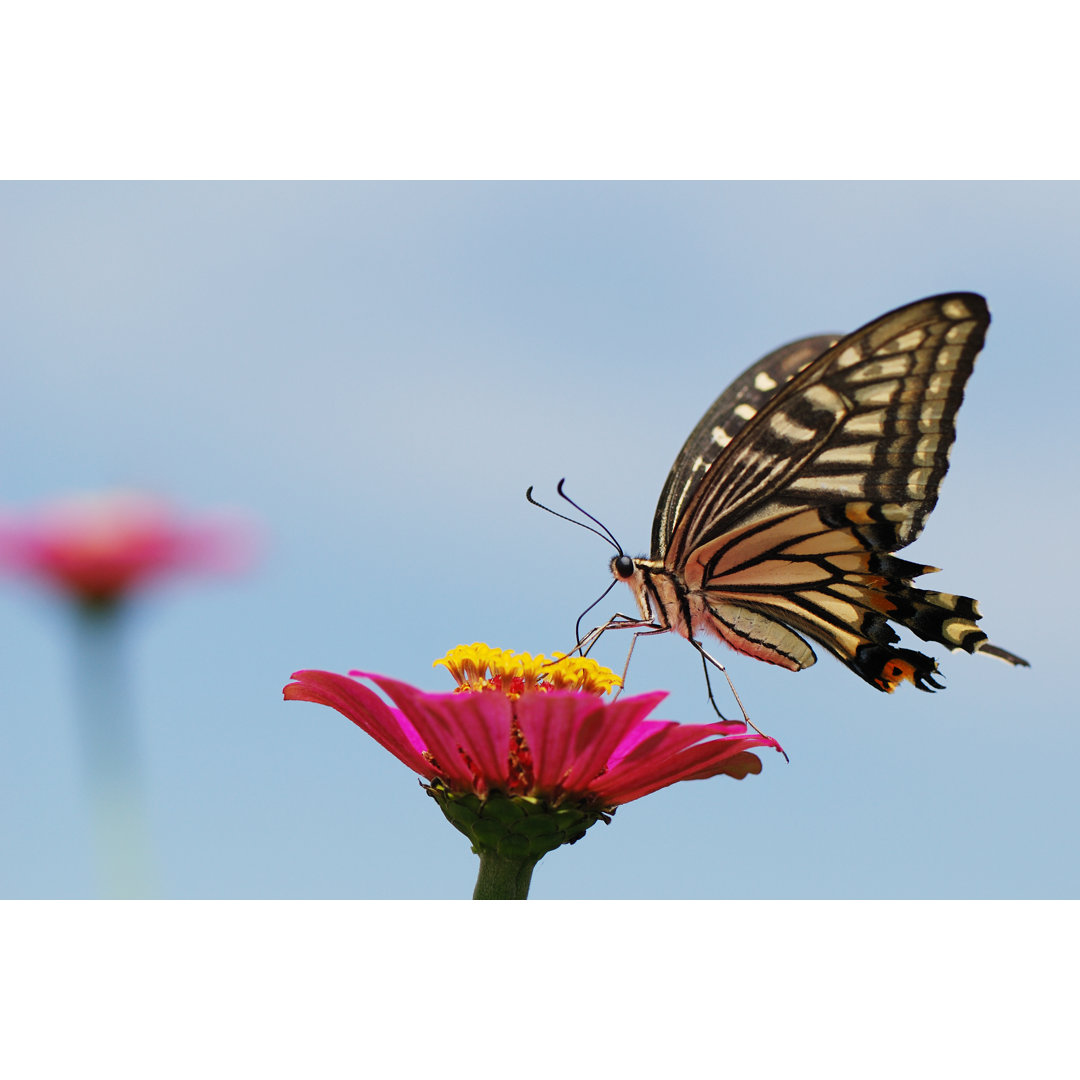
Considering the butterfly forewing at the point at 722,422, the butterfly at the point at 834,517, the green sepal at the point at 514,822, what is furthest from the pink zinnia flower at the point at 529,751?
the butterfly forewing at the point at 722,422

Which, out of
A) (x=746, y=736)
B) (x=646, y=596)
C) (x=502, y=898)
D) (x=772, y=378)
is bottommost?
(x=502, y=898)

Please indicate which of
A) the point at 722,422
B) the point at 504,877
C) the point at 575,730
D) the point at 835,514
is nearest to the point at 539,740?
the point at 575,730

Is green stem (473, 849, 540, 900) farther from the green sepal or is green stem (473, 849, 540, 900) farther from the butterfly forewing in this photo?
the butterfly forewing

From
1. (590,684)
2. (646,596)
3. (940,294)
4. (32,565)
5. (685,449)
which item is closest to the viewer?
(590,684)

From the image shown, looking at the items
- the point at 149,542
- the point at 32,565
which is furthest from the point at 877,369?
the point at 32,565

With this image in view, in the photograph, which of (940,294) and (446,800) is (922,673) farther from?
(446,800)

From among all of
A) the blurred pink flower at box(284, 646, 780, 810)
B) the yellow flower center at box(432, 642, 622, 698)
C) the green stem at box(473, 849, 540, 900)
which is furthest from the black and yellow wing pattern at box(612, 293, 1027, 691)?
the green stem at box(473, 849, 540, 900)

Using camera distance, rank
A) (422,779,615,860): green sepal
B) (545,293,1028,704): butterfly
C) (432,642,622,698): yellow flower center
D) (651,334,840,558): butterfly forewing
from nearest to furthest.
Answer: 1. (422,779,615,860): green sepal
2. (432,642,622,698): yellow flower center
3. (545,293,1028,704): butterfly
4. (651,334,840,558): butterfly forewing
